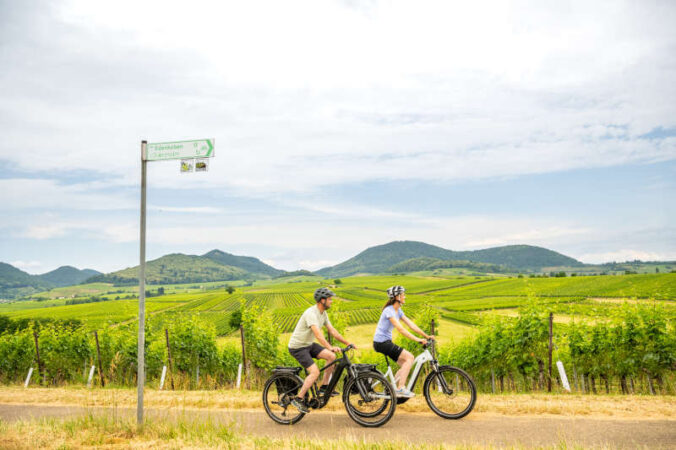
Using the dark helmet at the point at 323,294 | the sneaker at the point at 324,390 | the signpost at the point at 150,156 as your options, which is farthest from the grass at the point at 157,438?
the dark helmet at the point at 323,294

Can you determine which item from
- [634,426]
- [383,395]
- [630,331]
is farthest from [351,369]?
[630,331]

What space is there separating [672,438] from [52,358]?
21.0 m

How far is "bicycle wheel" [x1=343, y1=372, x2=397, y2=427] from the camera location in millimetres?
7254

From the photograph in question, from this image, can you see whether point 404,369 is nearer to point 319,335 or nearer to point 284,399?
point 319,335

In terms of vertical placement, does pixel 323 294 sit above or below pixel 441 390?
above

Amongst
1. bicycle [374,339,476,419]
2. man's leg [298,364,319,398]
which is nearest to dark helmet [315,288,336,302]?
man's leg [298,364,319,398]

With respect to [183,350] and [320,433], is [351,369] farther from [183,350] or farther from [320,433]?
[183,350]

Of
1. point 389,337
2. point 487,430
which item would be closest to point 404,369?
point 389,337

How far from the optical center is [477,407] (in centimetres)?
820

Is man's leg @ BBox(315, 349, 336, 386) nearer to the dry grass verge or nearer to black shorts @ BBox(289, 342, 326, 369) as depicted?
black shorts @ BBox(289, 342, 326, 369)

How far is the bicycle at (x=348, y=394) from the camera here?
7332 mm

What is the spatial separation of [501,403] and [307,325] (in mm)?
4044

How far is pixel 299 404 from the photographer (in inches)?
303

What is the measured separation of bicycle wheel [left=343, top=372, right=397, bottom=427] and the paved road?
0.16 metres
